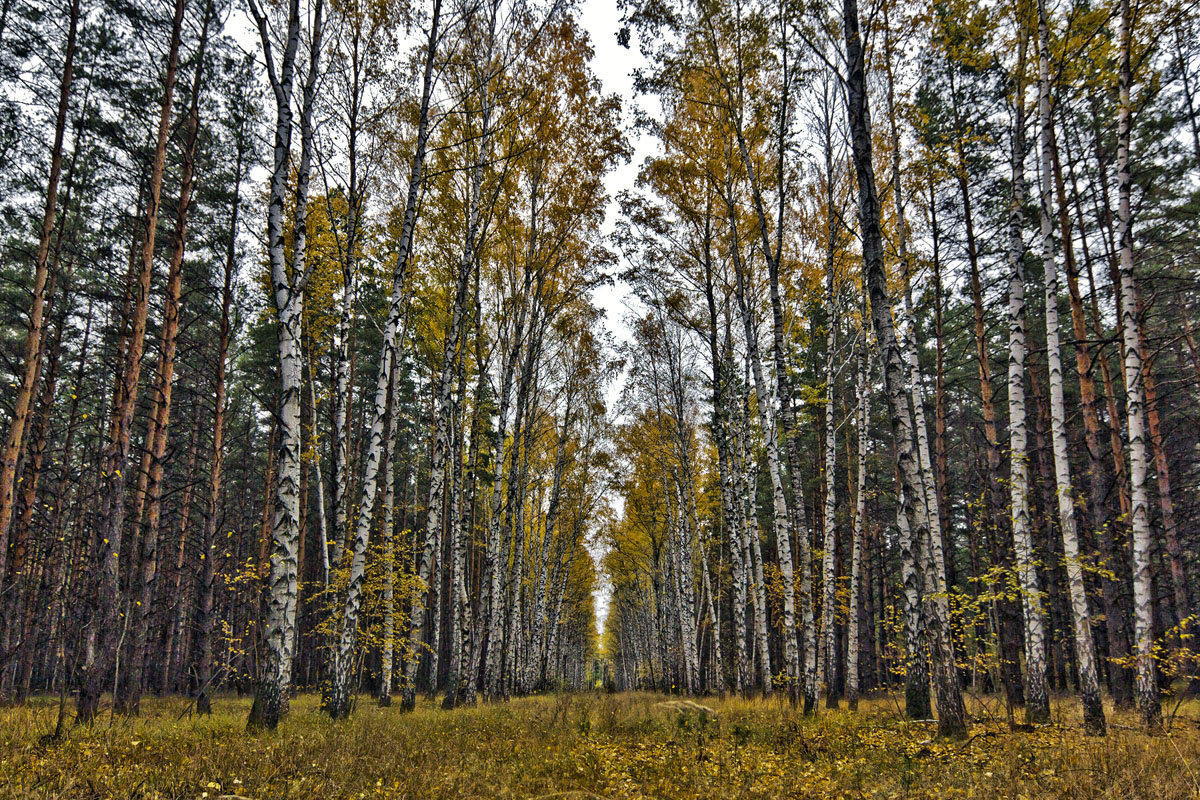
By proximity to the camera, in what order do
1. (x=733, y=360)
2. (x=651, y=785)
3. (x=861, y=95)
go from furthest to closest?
(x=733, y=360)
(x=861, y=95)
(x=651, y=785)

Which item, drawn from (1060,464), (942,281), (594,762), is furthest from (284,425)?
(942,281)

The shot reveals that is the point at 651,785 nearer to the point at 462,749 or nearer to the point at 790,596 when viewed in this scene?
the point at 462,749

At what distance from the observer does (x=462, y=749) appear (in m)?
6.84

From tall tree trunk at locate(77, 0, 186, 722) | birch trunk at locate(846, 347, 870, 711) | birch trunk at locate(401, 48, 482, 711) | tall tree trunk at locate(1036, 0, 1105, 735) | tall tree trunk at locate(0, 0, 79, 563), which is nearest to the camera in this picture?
tall tree trunk at locate(1036, 0, 1105, 735)

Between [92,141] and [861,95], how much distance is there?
13831 mm

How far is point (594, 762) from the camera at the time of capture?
6.31 meters

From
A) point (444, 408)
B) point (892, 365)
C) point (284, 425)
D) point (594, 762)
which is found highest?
point (444, 408)

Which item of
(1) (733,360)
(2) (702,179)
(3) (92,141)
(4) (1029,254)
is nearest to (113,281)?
(3) (92,141)

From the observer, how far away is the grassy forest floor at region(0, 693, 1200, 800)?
175 inches

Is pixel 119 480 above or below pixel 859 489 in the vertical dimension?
below

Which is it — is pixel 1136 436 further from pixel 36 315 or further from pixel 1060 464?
pixel 36 315

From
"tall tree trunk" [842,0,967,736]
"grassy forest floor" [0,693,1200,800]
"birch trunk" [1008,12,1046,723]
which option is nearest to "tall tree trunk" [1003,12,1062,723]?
"birch trunk" [1008,12,1046,723]

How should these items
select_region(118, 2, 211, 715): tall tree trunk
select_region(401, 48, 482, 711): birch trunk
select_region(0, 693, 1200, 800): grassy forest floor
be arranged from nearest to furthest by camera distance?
select_region(0, 693, 1200, 800): grassy forest floor, select_region(118, 2, 211, 715): tall tree trunk, select_region(401, 48, 482, 711): birch trunk

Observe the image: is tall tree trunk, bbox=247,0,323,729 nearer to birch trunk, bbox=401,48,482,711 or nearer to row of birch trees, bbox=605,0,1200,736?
birch trunk, bbox=401,48,482,711
